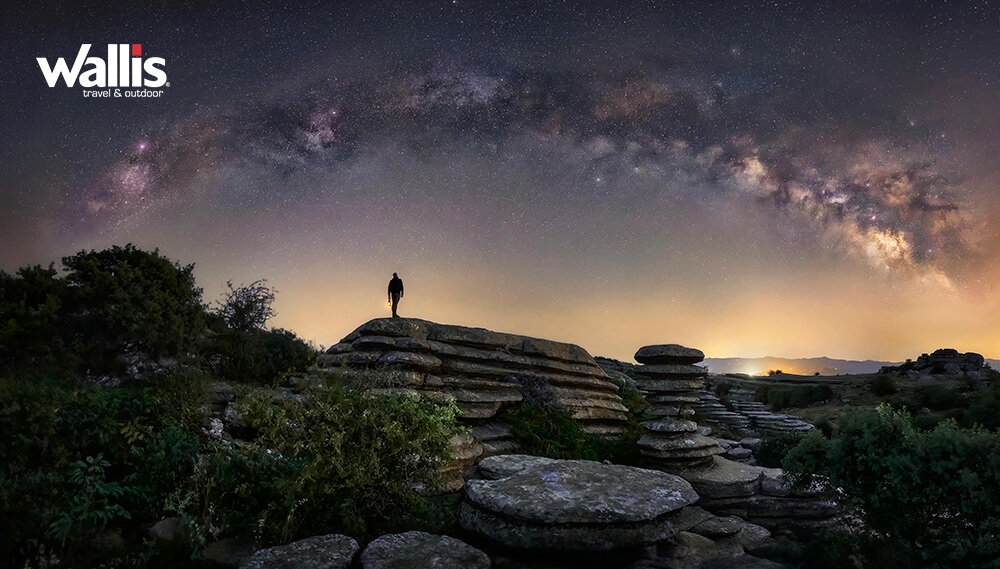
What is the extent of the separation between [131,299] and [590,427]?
41.1 ft

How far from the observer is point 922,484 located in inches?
216

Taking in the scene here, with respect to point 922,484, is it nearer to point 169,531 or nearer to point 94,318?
point 169,531

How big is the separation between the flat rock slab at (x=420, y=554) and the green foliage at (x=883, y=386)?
3265 centimetres

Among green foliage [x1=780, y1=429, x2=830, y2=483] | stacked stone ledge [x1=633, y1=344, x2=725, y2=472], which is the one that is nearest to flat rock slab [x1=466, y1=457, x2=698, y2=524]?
green foliage [x1=780, y1=429, x2=830, y2=483]

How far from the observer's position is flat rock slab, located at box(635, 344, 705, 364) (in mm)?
10242

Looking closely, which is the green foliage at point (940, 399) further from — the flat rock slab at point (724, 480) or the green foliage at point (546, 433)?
the green foliage at point (546, 433)

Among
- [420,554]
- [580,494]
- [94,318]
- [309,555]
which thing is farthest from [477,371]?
[94,318]

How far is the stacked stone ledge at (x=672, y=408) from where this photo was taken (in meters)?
9.62

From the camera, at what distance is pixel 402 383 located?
28.9 ft

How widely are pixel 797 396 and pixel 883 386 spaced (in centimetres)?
495

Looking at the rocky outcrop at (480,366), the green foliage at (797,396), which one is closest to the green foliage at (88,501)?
the rocky outcrop at (480,366)

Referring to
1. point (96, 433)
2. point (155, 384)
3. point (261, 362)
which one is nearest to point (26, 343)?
point (261, 362)

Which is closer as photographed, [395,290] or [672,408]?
[672,408]

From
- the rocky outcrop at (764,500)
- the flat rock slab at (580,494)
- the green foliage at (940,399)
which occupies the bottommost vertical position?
the green foliage at (940,399)
